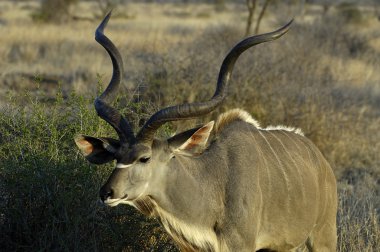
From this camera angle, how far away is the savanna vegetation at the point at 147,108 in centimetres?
468

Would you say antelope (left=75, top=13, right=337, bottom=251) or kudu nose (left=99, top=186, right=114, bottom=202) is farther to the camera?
antelope (left=75, top=13, right=337, bottom=251)

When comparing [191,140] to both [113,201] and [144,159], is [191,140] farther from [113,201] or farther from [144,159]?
[113,201]

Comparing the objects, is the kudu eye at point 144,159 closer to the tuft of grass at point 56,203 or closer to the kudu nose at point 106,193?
the kudu nose at point 106,193

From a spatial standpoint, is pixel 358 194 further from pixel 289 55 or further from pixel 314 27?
pixel 314 27

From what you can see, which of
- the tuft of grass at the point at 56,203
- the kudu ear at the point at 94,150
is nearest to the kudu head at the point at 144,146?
the kudu ear at the point at 94,150

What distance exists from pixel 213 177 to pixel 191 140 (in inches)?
11.9

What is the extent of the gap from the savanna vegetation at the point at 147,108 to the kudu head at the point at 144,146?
0.83 meters

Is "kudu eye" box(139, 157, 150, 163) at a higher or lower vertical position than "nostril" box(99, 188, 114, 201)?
higher

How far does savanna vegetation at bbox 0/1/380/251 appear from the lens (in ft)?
15.4

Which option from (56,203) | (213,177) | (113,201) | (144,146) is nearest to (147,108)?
(56,203)

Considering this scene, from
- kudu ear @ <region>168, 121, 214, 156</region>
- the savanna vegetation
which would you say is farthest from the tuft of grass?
kudu ear @ <region>168, 121, 214, 156</region>

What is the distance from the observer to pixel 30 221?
4730 mm

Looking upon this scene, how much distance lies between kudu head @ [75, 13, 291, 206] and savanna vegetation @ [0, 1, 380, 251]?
834 mm

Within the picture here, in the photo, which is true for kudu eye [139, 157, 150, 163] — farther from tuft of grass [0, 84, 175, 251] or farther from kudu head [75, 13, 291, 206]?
tuft of grass [0, 84, 175, 251]
